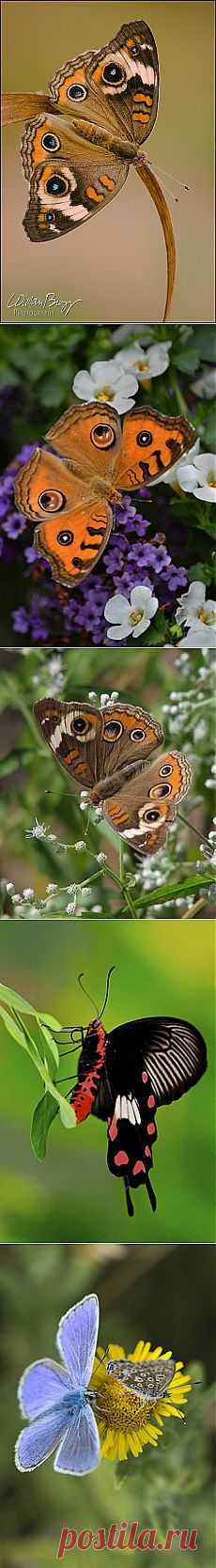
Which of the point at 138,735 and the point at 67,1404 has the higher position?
the point at 138,735

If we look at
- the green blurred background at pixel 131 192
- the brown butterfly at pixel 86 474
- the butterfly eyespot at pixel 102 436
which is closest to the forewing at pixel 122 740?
the brown butterfly at pixel 86 474

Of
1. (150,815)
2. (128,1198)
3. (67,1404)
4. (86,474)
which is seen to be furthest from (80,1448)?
(86,474)

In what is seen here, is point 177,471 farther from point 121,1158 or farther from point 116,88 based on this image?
point 121,1158

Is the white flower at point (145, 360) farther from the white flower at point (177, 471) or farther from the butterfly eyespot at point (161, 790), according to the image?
the butterfly eyespot at point (161, 790)

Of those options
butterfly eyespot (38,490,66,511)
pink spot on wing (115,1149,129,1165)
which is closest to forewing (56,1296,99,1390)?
pink spot on wing (115,1149,129,1165)

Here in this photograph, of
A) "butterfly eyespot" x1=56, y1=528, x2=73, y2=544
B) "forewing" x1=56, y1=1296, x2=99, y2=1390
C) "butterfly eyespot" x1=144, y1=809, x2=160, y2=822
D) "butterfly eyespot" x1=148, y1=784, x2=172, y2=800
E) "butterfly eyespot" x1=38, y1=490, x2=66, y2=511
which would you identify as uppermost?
"butterfly eyespot" x1=38, y1=490, x2=66, y2=511

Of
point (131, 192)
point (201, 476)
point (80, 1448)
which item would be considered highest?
point (131, 192)

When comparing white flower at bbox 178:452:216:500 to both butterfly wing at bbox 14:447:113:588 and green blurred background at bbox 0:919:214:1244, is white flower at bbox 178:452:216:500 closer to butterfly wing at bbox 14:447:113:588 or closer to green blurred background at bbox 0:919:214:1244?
butterfly wing at bbox 14:447:113:588

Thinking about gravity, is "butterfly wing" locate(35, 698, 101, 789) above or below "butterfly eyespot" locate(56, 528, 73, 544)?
below
